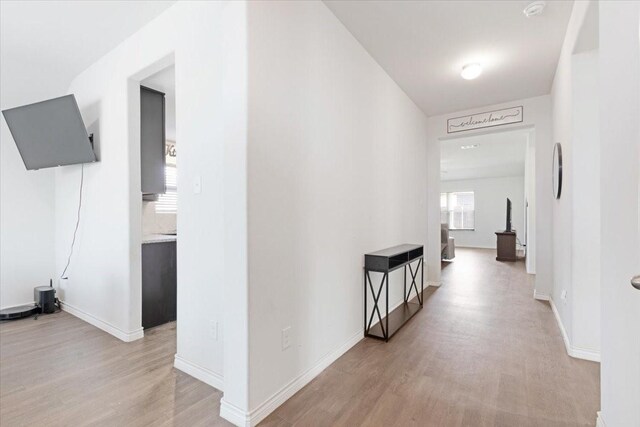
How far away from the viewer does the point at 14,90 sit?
137 inches

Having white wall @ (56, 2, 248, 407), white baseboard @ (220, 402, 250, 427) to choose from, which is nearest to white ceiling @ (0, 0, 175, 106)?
white wall @ (56, 2, 248, 407)

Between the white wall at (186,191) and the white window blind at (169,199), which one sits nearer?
the white wall at (186,191)

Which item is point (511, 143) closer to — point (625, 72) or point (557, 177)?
point (557, 177)

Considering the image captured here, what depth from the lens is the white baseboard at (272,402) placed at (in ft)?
5.16

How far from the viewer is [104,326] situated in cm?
296

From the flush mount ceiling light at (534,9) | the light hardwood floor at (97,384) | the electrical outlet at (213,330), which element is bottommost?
the light hardwood floor at (97,384)

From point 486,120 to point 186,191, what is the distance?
13.7 ft

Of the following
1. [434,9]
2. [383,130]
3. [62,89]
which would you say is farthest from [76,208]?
[434,9]

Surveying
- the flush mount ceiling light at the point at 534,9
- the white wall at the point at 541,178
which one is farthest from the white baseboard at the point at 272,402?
the white wall at the point at 541,178

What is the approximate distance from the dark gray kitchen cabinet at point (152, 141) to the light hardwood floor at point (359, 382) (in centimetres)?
149

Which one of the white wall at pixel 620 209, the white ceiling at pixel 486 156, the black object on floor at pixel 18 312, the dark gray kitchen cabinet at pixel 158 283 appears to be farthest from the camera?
the white ceiling at pixel 486 156

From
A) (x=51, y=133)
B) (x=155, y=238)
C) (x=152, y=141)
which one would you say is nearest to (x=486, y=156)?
(x=152, y=141)

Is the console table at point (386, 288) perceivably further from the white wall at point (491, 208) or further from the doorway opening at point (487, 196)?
the white wall at point (491, 208)

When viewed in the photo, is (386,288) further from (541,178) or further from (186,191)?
(541,178)
